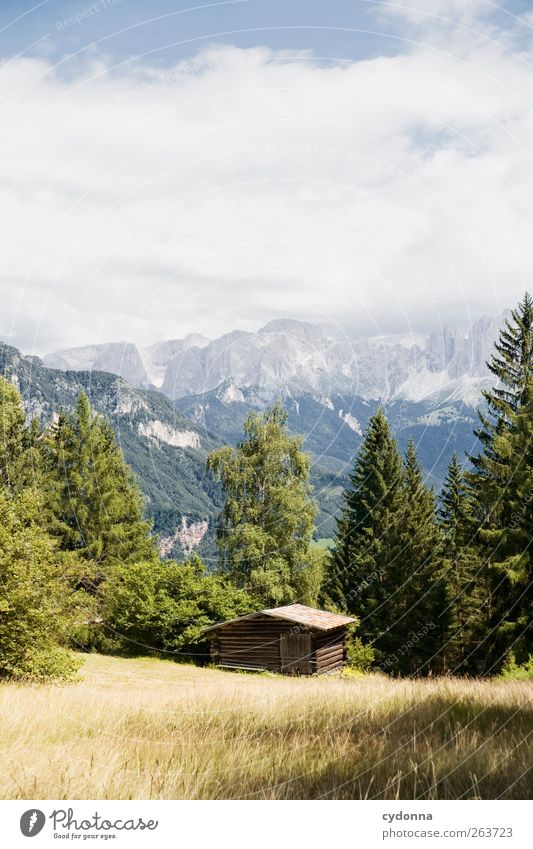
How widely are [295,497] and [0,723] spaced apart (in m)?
30.6

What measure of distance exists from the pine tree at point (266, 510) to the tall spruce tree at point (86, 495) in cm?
656

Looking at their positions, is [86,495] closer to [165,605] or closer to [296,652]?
[165,605]

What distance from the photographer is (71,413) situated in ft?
133

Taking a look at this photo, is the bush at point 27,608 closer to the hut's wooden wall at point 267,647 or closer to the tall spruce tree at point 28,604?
the tall spruce tree at point 28,604

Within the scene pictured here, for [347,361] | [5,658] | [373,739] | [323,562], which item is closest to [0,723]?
[373,739]

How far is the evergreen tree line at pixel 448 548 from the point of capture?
24.8m

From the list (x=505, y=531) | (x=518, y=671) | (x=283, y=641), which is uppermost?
(x=505, y=531)

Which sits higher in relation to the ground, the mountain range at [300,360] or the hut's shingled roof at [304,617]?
the mountain range at [300,360]

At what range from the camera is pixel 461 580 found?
1401 inches

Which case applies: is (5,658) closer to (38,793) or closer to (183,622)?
(38,793)

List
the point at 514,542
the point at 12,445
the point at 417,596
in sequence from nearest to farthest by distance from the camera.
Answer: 1. the point at 514,542
2. the point at 12,445
3. the point at 417,596

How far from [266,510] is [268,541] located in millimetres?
1944

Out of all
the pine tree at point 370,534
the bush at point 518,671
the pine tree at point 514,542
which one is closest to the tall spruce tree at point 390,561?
the pine tree at point 370,534

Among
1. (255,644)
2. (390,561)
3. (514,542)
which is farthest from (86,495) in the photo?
(514,542)
